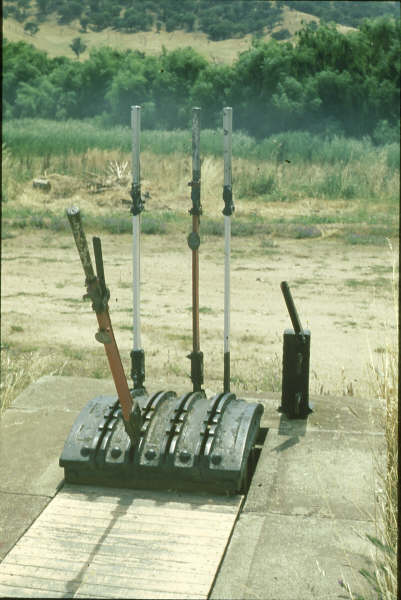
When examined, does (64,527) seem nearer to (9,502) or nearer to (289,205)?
(9,502)

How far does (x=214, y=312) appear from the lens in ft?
30.9

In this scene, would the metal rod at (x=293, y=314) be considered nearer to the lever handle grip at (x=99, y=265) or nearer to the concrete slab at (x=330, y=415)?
the concrete slab at (x=330, y=415)

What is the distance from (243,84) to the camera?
10.5 meters

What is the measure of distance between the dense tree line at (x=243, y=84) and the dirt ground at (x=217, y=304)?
202 centimetres

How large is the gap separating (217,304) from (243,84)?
2.75 meters

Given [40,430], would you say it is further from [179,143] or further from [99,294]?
[179,143]

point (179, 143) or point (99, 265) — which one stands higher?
point (179, 143)

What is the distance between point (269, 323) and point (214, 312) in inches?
28.3

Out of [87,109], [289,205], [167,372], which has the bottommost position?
[167,372]

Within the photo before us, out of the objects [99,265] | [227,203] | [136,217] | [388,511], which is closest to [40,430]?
[136,217]

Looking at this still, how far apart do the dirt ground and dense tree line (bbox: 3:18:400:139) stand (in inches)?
79.7

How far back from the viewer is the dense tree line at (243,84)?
7.52 meters

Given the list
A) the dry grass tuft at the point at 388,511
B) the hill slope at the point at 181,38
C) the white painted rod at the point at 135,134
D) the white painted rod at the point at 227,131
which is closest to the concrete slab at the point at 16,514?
the dry grass tuft at the point at 388,511

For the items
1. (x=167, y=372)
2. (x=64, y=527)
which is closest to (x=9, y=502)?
(x=64, y=527)
